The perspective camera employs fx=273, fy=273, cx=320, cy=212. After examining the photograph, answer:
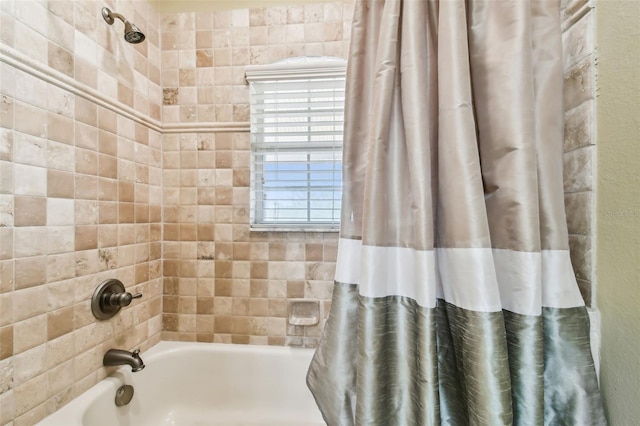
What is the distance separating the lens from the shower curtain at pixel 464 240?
51 cm

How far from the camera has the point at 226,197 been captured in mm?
1377

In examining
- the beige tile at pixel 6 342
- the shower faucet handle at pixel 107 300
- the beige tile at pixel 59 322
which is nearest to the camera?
the beige tile at pixel 6 342

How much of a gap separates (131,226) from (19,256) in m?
0.44

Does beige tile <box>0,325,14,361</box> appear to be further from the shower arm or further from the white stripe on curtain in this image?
the shower arm

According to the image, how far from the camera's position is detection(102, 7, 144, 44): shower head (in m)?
1.04

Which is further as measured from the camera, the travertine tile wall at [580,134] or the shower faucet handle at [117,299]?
the shower faucet handle at [117,299]

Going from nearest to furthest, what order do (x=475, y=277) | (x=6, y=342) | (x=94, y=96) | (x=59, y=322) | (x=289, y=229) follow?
(x=475, y=277) < (x=6, y=342) < (x=59, y=322) < (x=94, y=96) < (x=289, y=229)

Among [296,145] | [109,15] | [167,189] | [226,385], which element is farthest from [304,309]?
[109,15]

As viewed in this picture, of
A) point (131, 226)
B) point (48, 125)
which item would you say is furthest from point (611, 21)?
point (131, 226)

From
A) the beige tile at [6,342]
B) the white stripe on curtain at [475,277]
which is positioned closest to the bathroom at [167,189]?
the beige tile at [6,342]

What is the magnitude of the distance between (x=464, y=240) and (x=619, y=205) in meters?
0.30

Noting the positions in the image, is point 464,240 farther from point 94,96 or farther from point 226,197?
point 94,96

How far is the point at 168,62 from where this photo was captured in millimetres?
1403

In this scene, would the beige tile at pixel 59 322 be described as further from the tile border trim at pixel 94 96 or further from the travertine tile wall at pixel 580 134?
the travertine tile wall at pixel 580 134
